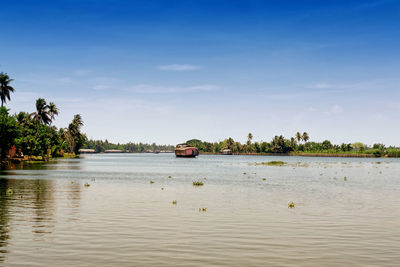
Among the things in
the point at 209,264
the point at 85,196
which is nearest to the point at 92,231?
the point at 209,264

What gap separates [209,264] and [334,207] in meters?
19.9

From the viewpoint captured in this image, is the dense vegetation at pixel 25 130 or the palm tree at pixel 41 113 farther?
the palm tree at pixel 41 113

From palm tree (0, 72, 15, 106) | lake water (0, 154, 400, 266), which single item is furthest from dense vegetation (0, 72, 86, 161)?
lake water (0, 154, 400, 266)

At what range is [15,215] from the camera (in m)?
25.0

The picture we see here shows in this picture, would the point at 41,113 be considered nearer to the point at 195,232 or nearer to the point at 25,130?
the point at 25,130

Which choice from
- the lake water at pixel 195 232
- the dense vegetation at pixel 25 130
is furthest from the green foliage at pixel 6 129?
the lake water at pixel 195 232

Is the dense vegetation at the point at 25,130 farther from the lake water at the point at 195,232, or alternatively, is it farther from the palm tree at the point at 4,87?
the lake water at the point at 195,232

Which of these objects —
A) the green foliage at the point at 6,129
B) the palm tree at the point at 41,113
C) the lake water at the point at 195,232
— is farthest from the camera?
the palm tree at the point at 41,113

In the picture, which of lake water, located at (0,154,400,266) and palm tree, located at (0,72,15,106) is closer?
lake water, located at (0,154,400,266)

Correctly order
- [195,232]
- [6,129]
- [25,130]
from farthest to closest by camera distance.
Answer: [25,130] → [6,129] → [195,232]

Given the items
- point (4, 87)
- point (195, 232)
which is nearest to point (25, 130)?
point (4, 87)

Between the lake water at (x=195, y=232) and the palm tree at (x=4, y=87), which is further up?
the palm tree at (x=4, y=87)

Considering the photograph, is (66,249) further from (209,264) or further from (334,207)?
(334,207)

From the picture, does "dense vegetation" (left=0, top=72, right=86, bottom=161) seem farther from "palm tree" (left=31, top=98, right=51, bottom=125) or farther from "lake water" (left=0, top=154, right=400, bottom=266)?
"lake water" (left=0, top=154, right=400, bottom=266)
